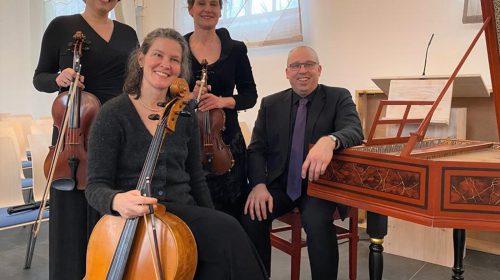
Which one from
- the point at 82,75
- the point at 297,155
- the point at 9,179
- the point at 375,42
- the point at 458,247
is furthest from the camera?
the point at 375,42

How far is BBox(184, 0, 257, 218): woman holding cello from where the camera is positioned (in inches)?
80.6

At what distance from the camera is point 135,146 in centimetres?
158

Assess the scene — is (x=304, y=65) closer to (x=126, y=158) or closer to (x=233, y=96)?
(x=233, y=96)

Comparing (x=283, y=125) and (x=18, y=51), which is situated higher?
(x=18, y=51)

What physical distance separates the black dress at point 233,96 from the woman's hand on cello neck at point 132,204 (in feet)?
2.21

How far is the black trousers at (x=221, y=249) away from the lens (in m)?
1.43

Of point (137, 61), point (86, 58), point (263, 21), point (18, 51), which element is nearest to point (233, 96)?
point (137, 61)

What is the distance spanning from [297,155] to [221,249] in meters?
0.85

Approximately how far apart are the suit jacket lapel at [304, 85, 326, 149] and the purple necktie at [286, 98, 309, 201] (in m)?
0.03

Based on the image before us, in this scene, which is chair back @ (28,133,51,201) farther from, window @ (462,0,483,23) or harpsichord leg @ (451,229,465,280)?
window @ (462,0,483,23)

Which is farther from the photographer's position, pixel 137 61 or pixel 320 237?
pixel 320 237

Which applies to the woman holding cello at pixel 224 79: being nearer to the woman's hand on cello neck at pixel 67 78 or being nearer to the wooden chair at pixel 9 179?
the woman's hand on cello neck at pixel 67 78

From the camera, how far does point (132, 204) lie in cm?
135

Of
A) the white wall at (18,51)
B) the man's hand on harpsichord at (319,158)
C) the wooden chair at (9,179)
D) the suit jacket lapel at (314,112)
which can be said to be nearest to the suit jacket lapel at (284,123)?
the suit jacket lapel at (314,112)
